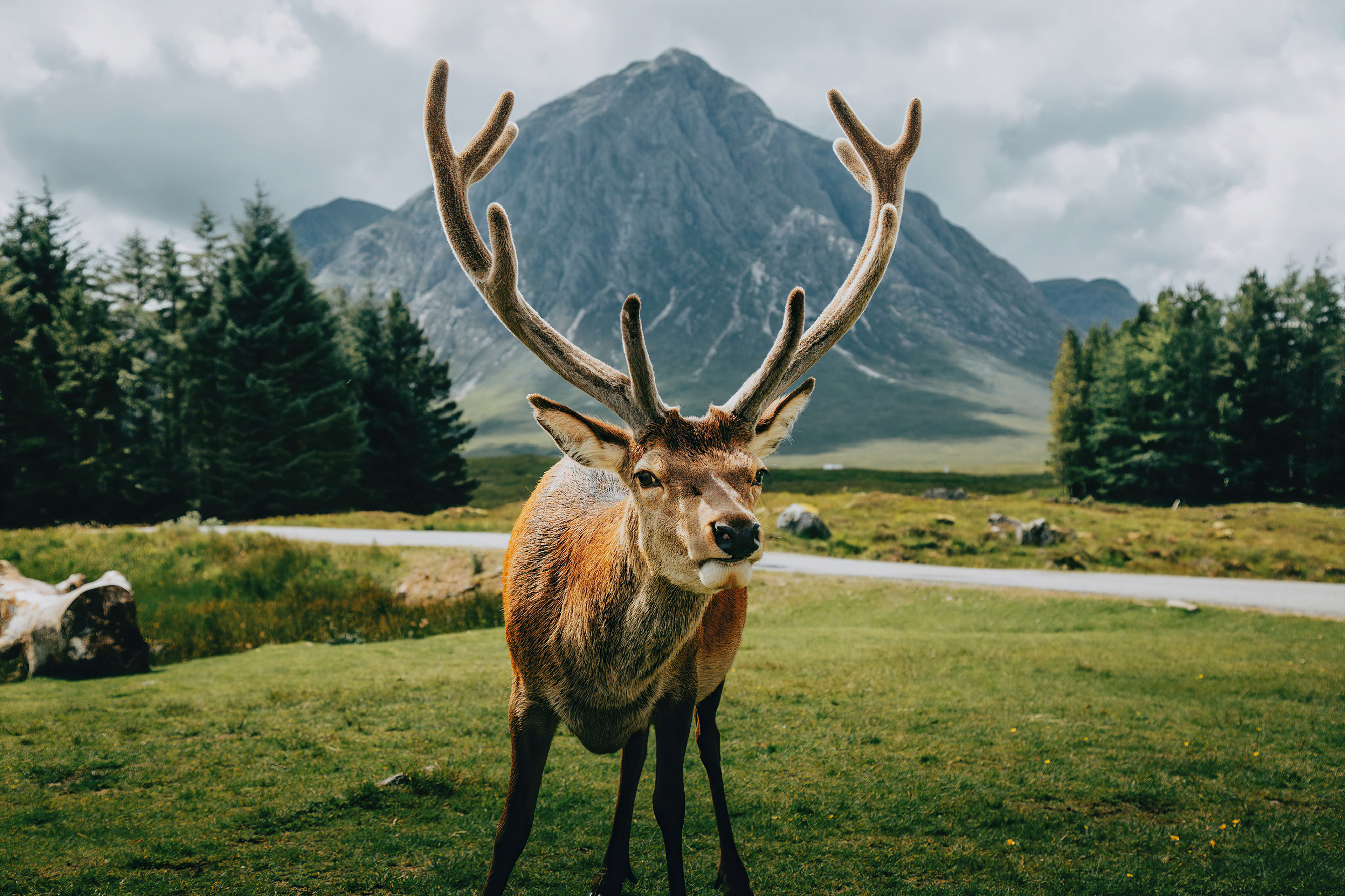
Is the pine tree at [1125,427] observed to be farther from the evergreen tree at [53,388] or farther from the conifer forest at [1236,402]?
the evergreen tree at [53,388]

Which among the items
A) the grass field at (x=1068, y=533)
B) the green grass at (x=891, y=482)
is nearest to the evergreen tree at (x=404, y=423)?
the grass field at (x=1068, y=533)

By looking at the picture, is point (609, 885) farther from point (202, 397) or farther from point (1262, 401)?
point (1262, 401)

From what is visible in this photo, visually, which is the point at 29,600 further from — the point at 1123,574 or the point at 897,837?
the point at 1123,574

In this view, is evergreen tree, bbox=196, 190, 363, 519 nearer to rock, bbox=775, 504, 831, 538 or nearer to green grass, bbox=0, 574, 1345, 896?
rock, bbox=775, 504, 831, 538

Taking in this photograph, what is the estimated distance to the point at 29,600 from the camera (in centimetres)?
1034

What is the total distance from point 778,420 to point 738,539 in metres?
1.02

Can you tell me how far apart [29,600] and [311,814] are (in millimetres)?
7398

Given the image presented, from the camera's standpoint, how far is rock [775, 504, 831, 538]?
82.5 ft

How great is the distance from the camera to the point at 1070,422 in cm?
5988

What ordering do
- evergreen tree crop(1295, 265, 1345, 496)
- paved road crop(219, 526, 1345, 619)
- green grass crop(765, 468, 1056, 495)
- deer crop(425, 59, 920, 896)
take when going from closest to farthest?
deer crop(425, 59, 920, 896)
paved road crop(219, 526, 1345, 619)
evergreen tree crop(1295, 265, 1345, 496)
green grass crop(765, 468, 1056, 495)

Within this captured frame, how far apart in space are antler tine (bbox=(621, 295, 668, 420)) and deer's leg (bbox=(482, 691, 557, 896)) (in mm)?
1777

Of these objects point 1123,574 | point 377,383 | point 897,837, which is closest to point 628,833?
point 897,837

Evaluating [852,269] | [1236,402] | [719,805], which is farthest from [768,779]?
[1236,402]

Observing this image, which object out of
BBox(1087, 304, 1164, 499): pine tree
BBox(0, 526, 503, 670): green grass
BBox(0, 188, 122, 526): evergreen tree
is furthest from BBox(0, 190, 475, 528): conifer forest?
BBox(1087, 304, 1164, 499): pine tree
